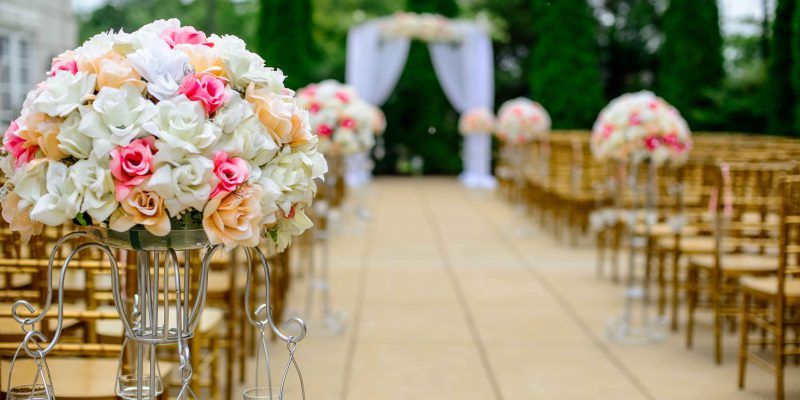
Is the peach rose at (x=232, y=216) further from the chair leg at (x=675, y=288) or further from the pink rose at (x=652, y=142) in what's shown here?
A: the chair leg at (x=675, y=288)

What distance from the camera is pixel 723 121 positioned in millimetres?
16047

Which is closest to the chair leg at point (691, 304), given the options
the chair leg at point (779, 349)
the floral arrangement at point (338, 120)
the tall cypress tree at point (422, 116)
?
the chair leg at point (779, 349)

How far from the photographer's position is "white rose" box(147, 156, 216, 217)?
5.73 ft

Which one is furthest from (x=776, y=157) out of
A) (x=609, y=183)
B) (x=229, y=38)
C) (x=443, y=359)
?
(x=229, y=38)

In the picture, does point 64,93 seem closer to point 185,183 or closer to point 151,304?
point 185,183

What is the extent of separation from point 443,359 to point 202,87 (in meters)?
3.82

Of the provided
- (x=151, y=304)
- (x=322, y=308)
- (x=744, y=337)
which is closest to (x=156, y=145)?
(x=151, y=304)

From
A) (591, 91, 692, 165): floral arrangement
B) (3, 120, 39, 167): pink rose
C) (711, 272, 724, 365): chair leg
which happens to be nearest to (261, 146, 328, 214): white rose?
(3, 120, 39, 167): pink rose

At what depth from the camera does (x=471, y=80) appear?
56.9 ft

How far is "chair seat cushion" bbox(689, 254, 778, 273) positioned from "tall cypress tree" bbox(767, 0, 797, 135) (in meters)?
7.30

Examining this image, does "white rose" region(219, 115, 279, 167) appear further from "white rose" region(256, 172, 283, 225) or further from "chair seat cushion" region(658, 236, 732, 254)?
"chair seat cushion" region(658, 236, 732, 254)

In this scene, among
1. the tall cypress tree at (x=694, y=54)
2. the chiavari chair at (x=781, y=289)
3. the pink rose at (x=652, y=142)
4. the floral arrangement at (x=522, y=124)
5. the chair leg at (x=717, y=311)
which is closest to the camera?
the chiavari chair at (x=781, y=289)

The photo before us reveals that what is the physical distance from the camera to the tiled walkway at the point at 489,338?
4.89 metres

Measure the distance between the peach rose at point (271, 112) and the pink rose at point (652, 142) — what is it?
4293 mm
